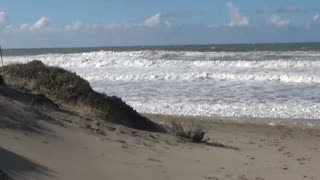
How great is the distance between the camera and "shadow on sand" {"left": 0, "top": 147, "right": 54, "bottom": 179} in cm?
510

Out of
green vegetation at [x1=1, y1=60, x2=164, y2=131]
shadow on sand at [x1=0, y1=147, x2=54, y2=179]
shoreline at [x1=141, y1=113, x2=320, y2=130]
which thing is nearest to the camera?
shadow on sand at [x1=0, y1=147, x2=54, y2=179]

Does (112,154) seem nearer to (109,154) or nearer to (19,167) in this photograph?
(109,154)

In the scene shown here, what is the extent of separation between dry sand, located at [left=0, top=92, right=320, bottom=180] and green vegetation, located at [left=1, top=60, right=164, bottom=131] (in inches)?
32.2

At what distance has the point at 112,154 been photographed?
22.3 feet

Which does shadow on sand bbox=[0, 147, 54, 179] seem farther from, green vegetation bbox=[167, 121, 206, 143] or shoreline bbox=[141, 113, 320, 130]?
shoreline bbox=[141, 113, 320, 130]

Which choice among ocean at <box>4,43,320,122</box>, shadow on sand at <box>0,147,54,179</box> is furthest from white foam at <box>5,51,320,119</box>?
shadow on sand at <box>0,147,54,179</box>

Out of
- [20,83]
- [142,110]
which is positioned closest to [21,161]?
[20,83]

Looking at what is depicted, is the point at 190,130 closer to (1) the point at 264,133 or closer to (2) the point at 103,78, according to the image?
(1) the point at 264,133

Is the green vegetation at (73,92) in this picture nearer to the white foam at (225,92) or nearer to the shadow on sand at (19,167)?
the shadow on sand at (19,167)

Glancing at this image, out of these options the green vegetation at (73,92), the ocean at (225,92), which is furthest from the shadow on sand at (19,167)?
the ocean at (225,92)

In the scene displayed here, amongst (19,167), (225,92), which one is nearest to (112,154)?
(19,167)

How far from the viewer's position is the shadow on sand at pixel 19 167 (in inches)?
201

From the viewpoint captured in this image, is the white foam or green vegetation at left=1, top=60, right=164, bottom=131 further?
the white foam

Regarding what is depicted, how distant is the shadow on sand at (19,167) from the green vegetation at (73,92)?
4.08m
